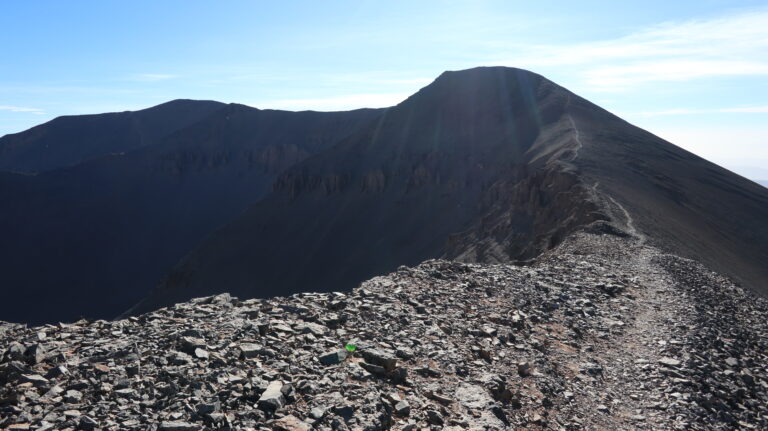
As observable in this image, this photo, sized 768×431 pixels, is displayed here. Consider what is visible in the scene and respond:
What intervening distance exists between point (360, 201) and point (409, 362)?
61.0 metres

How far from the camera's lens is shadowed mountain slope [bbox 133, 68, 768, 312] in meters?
36.6

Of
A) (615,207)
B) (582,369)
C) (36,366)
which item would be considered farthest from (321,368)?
(615,207)

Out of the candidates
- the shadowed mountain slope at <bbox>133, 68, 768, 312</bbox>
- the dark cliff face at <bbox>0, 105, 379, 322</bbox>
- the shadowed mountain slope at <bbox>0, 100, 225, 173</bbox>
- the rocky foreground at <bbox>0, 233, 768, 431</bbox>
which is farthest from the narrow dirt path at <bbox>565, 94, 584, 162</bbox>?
the shadowed mountain slope at <bbox>0, 100, 225, 173</bbox>

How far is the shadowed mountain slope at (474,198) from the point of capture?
3656 cm

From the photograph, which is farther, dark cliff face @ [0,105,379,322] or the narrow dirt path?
dark cliff face @ [0,105,379,322]

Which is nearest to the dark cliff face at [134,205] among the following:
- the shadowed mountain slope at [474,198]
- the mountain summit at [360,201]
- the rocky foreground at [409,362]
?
the mountain summit at [360,201]

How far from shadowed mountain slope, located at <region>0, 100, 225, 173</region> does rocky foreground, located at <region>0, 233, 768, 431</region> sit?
457ft

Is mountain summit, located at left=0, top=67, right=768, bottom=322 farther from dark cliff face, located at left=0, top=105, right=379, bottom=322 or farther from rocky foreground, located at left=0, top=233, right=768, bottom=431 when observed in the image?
rocky foreground, located at left=0, top=233, right=768, bottom=431

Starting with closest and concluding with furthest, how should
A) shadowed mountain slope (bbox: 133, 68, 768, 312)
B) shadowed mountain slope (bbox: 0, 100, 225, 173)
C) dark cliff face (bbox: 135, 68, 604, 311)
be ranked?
shadowed mountain slope (bbox: 133, 68, 768, 312)
dark cliff face (bbox: 135, 68, 604, 311)
shadowed mountain slope (bbox: 0, 100, 225, 173)

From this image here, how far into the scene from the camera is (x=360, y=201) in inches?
2768

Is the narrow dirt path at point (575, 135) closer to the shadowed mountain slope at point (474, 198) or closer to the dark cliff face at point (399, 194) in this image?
the shadowed mountain slope at point (474, 198)

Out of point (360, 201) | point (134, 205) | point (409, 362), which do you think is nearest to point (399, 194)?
point (360, 201)

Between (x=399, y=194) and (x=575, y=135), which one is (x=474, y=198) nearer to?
(x=399, y=194)

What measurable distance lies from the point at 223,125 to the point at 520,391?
116m
